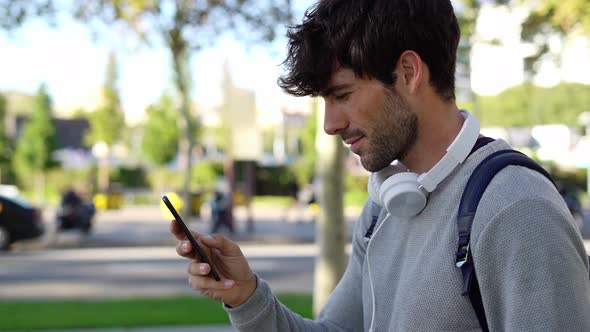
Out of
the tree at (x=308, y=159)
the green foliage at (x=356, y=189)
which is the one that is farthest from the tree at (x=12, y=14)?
the tree at (x=308, y=159)

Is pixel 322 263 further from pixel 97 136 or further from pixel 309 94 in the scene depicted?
pixel 97 136

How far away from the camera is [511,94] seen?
55.0 m

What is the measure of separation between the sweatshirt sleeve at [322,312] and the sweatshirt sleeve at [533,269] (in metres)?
0.51

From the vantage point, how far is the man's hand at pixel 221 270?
176 cm

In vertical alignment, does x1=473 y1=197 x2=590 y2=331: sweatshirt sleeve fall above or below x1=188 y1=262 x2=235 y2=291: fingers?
above

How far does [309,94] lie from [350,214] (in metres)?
29.9

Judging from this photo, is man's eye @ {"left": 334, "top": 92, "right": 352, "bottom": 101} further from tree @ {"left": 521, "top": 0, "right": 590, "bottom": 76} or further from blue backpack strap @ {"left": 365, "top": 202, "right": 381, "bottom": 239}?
tree @ {"left": 521, "top": 0, "right": 590, "bottom": 76}

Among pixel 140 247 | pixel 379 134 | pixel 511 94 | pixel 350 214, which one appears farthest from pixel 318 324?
pixel 511 94

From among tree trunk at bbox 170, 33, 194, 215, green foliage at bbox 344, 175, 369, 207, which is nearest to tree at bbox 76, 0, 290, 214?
tree trunk at bbox 170, 33, 194, 215

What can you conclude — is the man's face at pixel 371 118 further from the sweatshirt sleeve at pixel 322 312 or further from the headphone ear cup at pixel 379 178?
the sweatshirt sleeve at pixel 322 312

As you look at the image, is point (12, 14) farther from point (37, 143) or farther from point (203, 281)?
point (37, 143)

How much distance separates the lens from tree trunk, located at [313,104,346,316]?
672 cm

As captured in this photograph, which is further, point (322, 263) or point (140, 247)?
point (140, 247)

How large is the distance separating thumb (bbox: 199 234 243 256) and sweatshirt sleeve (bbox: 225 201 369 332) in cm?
10
